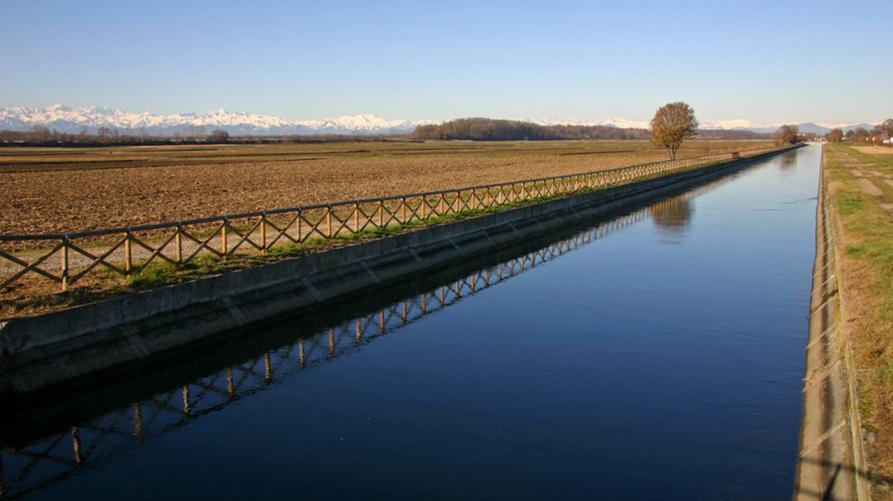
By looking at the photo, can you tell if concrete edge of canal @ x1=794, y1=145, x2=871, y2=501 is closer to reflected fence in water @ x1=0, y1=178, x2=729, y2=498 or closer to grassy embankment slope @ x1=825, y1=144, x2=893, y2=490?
grassy embankment slope @ x1=825, y1=144, x2=893, y2=490

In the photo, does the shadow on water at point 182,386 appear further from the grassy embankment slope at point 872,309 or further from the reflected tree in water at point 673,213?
the reflected tree in water at point 673,213

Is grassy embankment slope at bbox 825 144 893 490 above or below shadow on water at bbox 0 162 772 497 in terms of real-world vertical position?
above

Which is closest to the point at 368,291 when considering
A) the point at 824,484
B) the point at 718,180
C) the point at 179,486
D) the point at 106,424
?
the point at 106,424

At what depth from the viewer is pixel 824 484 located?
11492mm

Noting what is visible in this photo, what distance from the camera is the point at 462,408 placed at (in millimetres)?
15539

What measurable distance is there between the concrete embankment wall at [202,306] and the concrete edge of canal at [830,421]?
13.9 m

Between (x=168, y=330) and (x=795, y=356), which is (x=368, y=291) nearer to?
(x=168, y=330)

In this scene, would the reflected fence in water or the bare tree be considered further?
the bare tree

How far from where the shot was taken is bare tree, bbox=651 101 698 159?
369 feet

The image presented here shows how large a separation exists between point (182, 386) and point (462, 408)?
→ 20.6ft

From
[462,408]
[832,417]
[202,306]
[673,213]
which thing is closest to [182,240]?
[202,306]

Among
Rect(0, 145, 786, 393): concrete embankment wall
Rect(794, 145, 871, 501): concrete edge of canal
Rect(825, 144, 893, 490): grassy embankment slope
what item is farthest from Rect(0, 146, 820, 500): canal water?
Rect(825, 144, 893, 490): grassy embankment slope

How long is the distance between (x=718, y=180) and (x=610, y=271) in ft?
213

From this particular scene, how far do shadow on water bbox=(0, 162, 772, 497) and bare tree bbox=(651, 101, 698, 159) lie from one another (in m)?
90.3
